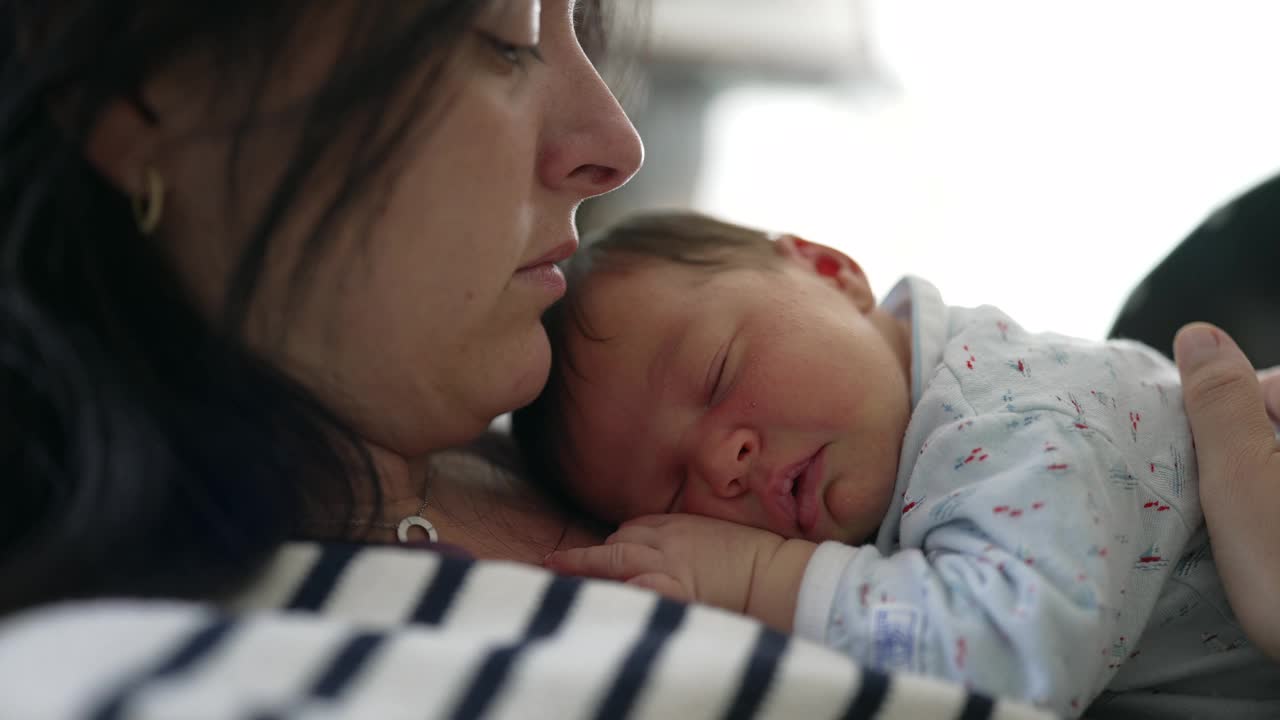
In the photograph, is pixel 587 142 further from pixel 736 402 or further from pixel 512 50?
pixel 736 402

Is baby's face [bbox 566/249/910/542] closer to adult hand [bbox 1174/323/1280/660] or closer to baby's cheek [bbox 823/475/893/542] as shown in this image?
baby's cheek [bbox 823/475/893/542]

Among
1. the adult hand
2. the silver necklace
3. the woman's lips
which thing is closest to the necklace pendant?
the silver necklace

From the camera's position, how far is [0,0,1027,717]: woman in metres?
0.58

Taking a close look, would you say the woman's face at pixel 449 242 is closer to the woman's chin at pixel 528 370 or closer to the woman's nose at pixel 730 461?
the woman's chin at pixel 528 370

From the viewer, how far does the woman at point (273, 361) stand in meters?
0.58

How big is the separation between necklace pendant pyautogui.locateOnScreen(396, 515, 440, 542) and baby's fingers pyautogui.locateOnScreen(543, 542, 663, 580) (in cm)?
11

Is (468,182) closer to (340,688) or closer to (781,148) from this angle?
(340,688)

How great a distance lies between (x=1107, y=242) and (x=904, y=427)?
5.90ft

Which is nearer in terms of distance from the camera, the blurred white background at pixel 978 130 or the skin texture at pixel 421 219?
the skin texture at pixel 421 219

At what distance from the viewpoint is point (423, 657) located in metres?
0.58

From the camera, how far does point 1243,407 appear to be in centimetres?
97

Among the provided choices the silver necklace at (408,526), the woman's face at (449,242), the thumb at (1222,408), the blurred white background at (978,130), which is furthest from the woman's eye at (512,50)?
the blurred white background at (978,130)

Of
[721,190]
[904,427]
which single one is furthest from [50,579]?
[721,190]

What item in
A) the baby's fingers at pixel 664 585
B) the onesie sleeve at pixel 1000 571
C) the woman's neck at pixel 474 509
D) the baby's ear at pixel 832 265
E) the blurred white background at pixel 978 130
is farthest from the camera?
the blurred white background at pixel 978 130
